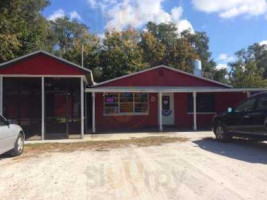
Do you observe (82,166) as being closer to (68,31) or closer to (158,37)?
(158,37)

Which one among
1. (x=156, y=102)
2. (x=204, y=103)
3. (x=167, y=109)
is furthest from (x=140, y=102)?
(x=204, y=103)

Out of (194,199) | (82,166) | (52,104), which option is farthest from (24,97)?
(194,199)

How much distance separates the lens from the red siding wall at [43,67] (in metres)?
18.2

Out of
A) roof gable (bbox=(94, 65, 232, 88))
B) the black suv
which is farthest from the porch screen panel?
the black suv

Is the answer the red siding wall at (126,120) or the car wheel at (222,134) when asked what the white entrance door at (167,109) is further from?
the car wheel at (222,134)

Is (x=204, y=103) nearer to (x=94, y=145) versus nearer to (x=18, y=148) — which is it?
(x=94, y=145)

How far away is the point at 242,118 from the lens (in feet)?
46.3

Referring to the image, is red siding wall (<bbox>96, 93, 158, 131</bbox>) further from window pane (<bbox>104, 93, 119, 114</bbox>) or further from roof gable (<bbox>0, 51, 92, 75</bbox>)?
roof gable (<bbox>0, 51, 92, 75</bbox>)

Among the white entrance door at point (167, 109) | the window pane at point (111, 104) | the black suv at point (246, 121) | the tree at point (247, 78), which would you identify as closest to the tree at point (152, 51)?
the tree at point (247, 78)

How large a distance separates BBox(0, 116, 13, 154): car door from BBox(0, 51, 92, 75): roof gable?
254 inches

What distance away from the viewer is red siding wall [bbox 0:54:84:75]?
59.6 ft

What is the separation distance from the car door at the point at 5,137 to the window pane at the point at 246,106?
7.97 meters

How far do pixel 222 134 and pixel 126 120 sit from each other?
31.2 ft

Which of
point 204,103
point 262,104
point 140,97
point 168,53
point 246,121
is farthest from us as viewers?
point 168,53
